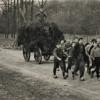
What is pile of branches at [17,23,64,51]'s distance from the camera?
62.9 ft

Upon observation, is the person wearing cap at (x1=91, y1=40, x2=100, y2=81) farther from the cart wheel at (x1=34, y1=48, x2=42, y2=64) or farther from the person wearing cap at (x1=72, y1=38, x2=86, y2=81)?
the cart wheel at (x1=34, y1=48, x2=42, y2=64)

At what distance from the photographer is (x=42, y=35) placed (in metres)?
19.3

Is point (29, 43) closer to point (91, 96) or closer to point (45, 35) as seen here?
point (45, 35)

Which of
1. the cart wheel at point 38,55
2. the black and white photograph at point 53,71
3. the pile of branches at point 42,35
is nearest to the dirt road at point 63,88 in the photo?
the black and white photograph at point 53,71

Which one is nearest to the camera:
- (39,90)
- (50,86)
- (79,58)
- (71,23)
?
(39,90)

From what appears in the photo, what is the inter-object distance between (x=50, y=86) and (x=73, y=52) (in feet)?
7.15

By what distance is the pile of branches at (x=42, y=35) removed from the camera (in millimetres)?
19172

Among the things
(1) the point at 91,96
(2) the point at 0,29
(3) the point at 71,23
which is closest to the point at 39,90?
(1) the point at 91,96

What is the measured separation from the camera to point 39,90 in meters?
10.3

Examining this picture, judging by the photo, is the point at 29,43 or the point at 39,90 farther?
the point at 29,43

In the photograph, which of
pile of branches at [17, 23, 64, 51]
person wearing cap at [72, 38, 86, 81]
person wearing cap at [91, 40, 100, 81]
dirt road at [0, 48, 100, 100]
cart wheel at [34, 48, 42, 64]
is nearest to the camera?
dirt road at [0, 48, 100, 100]

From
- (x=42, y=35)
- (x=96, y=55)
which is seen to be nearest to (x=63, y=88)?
(x=96, y=55)

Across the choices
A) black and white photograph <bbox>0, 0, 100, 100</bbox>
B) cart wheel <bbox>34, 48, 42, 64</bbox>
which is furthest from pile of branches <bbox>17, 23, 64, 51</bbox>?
cart wheel <bbox>34, 48, 42, 64</bbox>

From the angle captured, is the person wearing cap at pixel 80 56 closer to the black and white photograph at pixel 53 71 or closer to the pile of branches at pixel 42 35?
the black and white photograph at pixel 53 71
